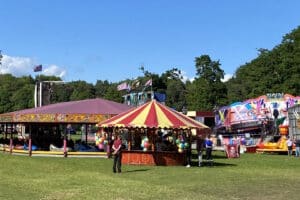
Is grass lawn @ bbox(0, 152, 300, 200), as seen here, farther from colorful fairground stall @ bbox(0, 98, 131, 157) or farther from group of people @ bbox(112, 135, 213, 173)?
colorful fairground stall @ bbox(0, 98, 131, 157)

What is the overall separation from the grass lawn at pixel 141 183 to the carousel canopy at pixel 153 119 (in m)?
3.05

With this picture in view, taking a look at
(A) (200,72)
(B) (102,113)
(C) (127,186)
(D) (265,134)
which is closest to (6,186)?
(C) (127,186)

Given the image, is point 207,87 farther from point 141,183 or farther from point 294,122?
point 141,183

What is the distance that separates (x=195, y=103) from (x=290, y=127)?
157 feet

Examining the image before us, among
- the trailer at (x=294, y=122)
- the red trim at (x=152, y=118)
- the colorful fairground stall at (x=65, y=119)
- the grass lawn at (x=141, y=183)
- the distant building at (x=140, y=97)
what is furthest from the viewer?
the distant building at (x=140, y=97)

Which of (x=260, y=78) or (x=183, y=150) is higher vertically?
(x=260, y=78)

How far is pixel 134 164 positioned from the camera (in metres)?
26.5

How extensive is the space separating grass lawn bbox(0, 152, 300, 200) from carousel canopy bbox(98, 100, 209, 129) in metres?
3.05

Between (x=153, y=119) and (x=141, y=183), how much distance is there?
9.28m

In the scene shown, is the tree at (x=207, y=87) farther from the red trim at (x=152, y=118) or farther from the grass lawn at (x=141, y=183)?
the grass lawn at (x=141, y=183)

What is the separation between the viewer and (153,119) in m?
26.7

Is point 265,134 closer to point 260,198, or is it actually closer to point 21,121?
point 21,121

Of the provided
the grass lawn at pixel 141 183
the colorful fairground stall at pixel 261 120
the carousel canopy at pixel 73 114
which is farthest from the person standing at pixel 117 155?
the colorful fairground stall at pixel 261 120

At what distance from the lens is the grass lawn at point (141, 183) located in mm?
14688
